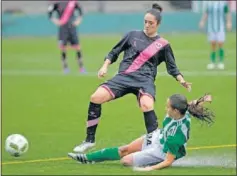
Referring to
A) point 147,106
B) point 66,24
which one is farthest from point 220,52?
point 147,106

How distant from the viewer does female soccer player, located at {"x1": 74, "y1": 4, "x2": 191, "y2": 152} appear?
1183cm

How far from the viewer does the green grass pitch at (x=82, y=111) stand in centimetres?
1150

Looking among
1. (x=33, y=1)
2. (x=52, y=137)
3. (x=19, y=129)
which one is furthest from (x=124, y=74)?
(x=33, y=1)

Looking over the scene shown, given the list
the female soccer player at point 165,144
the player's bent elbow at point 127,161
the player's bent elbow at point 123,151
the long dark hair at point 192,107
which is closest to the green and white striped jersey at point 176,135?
the female soccer player at point 165,144

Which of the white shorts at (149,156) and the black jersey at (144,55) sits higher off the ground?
the black jersey at (144,55)

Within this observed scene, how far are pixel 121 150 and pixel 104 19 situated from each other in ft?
95.3

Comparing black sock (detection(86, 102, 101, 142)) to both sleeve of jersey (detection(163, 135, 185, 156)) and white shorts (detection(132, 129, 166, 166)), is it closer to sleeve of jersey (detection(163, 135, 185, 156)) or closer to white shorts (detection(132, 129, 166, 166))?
white shorts (detection(132, 129, 166, 166))

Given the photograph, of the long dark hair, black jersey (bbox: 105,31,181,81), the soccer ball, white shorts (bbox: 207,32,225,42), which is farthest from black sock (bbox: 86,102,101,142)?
white shorts (bbox: 207,32,225,42)

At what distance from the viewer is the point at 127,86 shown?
39.1 ft

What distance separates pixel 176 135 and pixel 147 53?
1.71 metres

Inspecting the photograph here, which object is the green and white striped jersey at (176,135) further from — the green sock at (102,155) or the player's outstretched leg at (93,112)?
the player's outstretched leg at (93,112)

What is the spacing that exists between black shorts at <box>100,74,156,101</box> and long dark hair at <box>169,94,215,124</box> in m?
0.99

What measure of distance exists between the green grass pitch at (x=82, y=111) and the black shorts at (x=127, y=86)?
96 cm

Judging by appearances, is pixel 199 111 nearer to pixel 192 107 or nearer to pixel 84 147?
pixel 192 107
